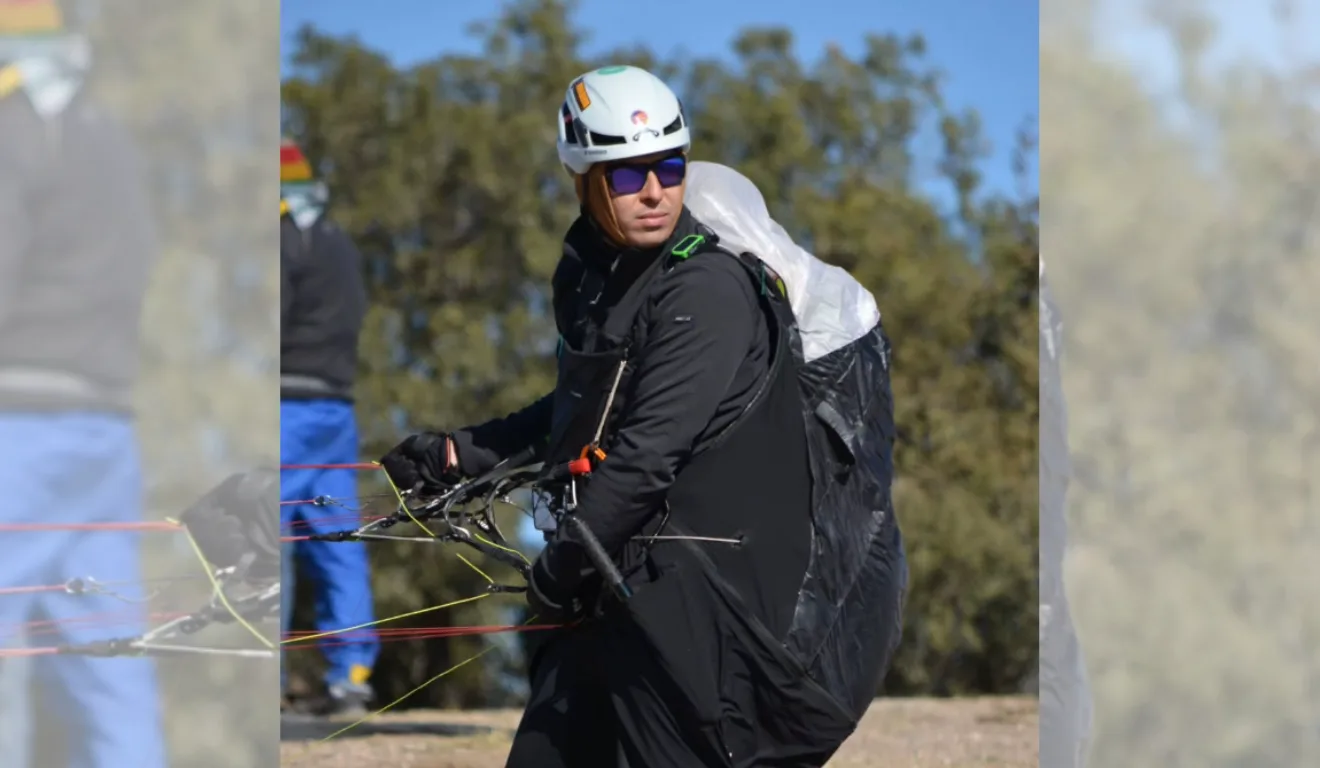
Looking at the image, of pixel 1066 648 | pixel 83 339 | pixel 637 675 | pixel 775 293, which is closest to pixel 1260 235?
pixel 1066 648

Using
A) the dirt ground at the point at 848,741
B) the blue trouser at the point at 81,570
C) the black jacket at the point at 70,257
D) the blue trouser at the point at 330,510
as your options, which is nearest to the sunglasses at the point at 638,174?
the black jacket at the point at 70,257

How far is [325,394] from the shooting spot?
6.14 metres

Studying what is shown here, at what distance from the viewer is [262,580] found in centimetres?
397

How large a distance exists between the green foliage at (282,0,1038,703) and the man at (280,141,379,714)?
67cm

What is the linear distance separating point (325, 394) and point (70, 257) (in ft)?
7.98

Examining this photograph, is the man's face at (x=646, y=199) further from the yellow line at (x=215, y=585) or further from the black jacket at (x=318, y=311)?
the black jacket at (x=318, y=311)

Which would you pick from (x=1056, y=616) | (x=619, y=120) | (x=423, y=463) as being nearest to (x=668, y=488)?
(x=619, y=120)

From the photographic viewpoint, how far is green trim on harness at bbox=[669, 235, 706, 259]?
3.02 metres

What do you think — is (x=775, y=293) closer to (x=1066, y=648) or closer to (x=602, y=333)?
(x=602, y=333)

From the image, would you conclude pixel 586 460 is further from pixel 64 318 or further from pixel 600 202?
pixel 64 318

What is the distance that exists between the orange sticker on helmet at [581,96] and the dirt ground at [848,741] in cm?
273

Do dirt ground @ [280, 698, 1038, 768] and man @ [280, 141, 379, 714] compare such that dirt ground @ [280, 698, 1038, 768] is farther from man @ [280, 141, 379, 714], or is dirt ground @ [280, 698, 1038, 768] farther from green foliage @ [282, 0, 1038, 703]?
green foliage @ [282, 0, 1038, 703]

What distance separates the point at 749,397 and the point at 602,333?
273 mm

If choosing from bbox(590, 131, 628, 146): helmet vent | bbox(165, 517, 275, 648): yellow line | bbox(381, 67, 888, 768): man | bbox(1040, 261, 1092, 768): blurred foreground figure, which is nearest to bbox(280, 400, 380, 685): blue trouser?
bbox(165, 517, 275, 648): yellow line
